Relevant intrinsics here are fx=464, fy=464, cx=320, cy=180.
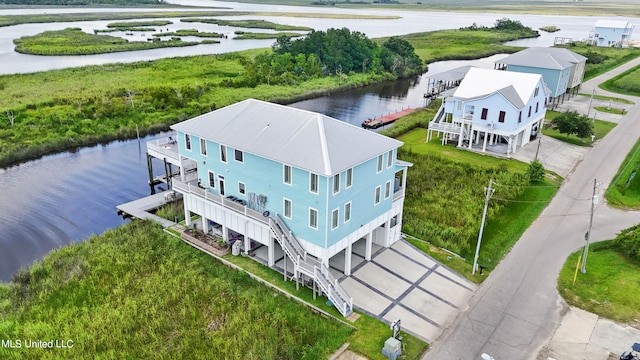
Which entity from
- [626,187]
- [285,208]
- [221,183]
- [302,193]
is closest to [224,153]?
[221,183]

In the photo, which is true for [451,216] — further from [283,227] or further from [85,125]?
[85,125]

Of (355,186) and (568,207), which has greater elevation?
(355,186)

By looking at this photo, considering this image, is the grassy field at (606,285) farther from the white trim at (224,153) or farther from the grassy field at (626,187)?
the white trim at (224,153)

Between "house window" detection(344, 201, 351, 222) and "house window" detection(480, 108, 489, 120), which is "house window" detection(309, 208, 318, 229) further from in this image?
"house window" detection(480, 108, 489, 120)

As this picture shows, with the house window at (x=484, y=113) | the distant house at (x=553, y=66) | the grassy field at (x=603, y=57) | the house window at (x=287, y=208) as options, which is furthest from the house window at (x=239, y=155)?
the grassy field at (x=603, y=57)

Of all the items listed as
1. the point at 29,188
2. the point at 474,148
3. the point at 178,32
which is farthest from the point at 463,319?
the point at 178,32

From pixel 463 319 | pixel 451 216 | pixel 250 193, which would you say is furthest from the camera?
pixel 451 216

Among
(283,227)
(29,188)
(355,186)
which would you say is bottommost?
(29,188)
